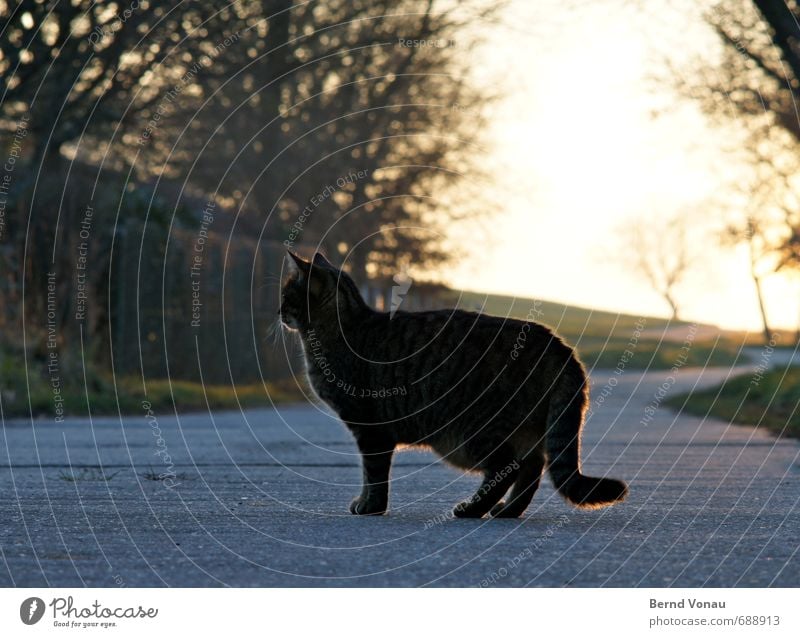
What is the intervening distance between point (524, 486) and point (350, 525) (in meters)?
0.91

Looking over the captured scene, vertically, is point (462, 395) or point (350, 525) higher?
point (462, 395)

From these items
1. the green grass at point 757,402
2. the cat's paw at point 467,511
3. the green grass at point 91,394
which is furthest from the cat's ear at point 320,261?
the green grass at point 91,394

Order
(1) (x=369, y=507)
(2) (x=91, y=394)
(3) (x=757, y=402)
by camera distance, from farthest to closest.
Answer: (3) (x=757, y=402) < (2) (x=91, y=394) < (1) (x=369, y=507)

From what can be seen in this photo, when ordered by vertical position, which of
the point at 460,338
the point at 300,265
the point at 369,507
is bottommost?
the point at 369,507

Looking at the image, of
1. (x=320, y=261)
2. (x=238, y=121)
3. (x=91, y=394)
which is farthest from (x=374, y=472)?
(x=238, y=121)

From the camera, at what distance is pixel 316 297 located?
740cm

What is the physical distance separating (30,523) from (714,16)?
12022 mm

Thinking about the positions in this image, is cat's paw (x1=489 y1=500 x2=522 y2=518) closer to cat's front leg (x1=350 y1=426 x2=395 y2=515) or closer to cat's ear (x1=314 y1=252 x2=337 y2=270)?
cat's front leg (x1=350 y1=426 x2=395 y2=515)

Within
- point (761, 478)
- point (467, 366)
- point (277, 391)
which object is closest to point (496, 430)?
point (467, 366)

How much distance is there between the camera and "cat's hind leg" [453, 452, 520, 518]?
6.50 metres

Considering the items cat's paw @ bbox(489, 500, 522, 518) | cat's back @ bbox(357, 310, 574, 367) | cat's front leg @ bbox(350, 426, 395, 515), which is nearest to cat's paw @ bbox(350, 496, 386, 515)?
cat's front leg @ bbox(350, 426, 395, 515)

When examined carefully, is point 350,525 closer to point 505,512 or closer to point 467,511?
point 467,511

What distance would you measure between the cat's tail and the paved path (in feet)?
0.53

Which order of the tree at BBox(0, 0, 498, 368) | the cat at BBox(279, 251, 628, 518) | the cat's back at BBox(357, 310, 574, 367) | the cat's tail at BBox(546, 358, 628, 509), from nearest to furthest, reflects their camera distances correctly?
the cat's tail at BBox(546, 358, 628, 509)
the cat at BBox(279, 251, 628, 518)
the cat's back at BBox(357, 310, 574, 367)
the tree at BBox(0, 0, 498, 368)
